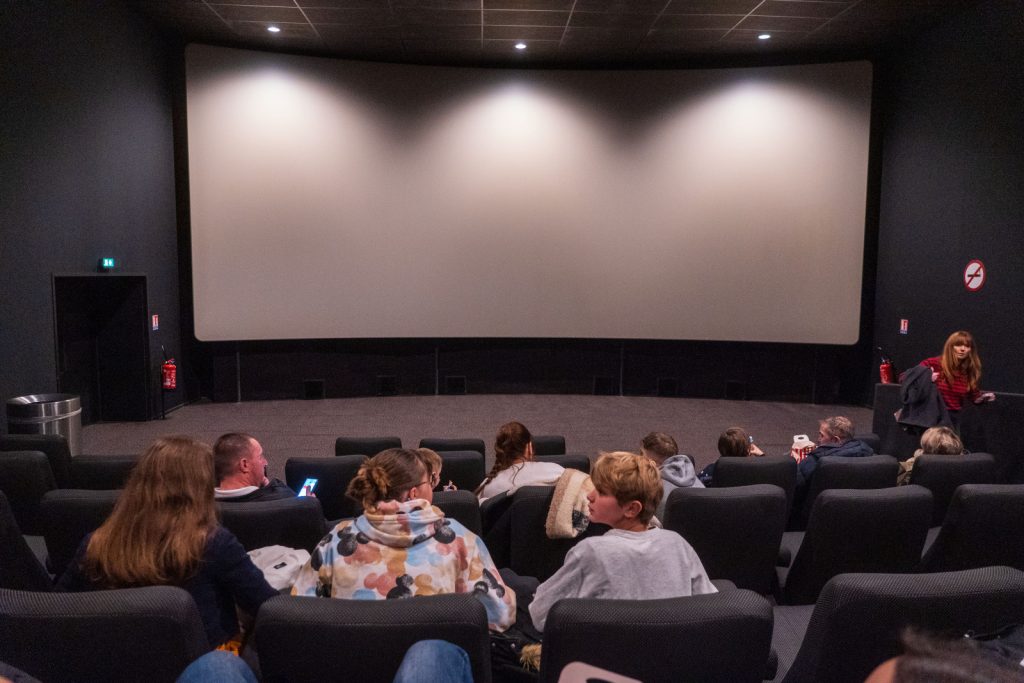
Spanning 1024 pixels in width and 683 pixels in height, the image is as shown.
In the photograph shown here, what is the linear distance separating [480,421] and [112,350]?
14.0ft

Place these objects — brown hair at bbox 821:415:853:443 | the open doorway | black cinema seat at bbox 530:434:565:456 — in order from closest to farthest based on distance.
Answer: brown hair at bbox 821:415:853:443 → black cinema seat at bbox 530:434:565:456 → the open doorway

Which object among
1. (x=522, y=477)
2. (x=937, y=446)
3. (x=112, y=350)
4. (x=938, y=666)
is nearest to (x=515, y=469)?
(x=522, y=477)

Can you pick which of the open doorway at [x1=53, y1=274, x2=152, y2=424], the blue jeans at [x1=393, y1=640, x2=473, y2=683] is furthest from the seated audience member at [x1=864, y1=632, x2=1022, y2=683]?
the open doorway at [x1=53, y1=274, x2=152, y2=424]

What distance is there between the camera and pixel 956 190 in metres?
7.62

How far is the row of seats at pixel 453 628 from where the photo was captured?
1471 millimetres

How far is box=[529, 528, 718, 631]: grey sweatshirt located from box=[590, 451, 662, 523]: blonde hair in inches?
3.5

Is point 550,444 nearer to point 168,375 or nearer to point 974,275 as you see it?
point 974,275

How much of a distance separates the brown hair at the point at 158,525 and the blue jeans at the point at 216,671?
0.63 meters

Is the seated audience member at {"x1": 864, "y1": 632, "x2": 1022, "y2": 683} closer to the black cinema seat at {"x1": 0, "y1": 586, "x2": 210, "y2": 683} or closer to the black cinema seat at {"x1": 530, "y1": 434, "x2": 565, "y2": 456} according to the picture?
the black cinema seat at {"x1": 0, "y1": 586, "x2": 210, "y2": 683}

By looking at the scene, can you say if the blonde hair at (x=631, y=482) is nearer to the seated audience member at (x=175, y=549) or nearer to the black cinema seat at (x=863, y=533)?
the seated audience member at (x=175, y=549)

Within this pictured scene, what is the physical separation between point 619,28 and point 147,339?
6.57 m

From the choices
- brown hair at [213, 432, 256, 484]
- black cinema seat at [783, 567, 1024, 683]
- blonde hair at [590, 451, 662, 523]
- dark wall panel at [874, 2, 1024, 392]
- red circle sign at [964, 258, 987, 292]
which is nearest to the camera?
black cinema seat at [783, 567, 1024, 683]

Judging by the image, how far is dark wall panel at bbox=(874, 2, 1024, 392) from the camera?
6.71 metres

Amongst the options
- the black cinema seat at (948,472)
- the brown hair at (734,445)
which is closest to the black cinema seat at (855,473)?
the black cinema seat at (948,472)
